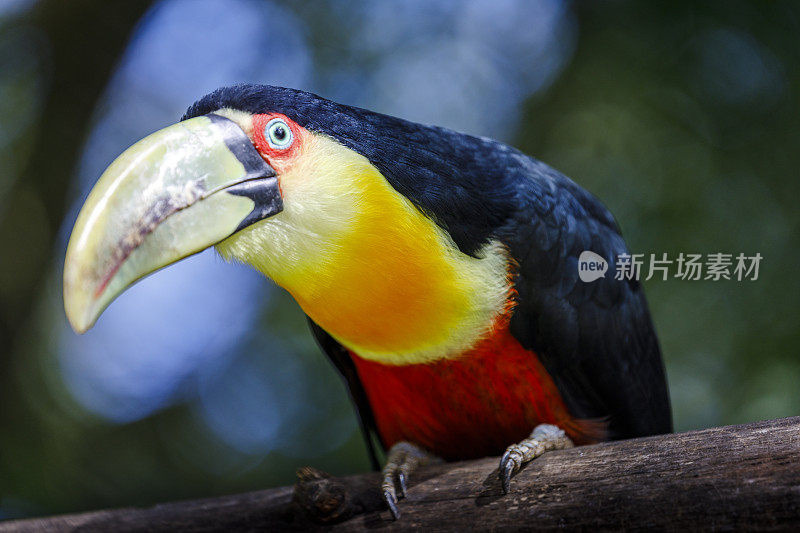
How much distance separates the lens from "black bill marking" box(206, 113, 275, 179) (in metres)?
2.08

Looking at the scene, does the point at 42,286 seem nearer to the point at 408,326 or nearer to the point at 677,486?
the point at 408,326

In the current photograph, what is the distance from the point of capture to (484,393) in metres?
2.59

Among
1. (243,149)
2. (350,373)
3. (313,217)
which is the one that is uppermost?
(243,149)

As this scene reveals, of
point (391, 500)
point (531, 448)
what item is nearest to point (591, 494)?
point (531, 448)

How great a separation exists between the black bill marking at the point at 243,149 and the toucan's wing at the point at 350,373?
33.0 inches

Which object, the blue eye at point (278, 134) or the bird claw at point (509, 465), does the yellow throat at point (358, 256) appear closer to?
the blue eye at point (278, 134)

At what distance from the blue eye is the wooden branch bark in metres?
1.09

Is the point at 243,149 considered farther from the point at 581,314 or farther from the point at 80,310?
the point at 581,314

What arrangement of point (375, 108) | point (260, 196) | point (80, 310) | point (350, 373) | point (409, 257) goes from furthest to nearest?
point (375, 108)
point (350, 373)
point (409, 257)
point (260, 196)
point (80, 310)

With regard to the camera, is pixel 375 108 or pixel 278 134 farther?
pixel 375 108

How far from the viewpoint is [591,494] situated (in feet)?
6.25

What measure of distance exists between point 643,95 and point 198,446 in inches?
196

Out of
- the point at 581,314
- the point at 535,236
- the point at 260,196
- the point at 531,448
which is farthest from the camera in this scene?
the point at 581,314

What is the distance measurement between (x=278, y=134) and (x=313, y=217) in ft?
0.98
